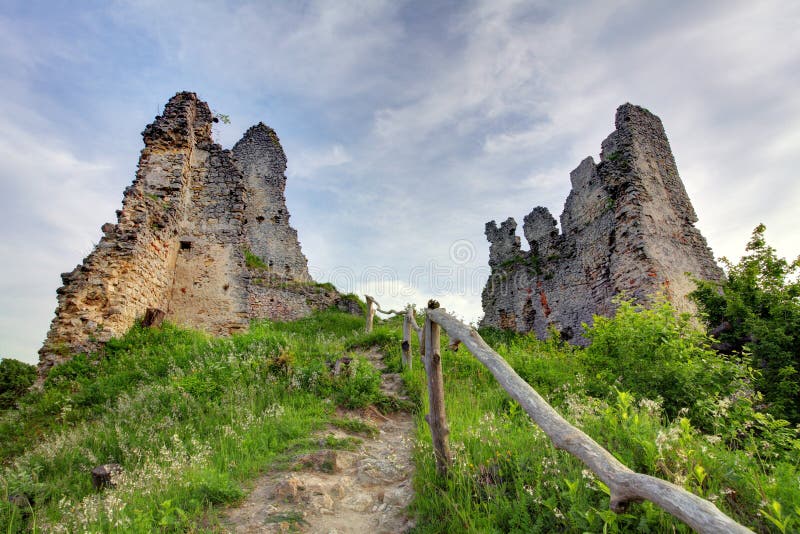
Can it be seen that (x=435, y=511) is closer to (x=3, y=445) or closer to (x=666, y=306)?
(x=666, y=306)

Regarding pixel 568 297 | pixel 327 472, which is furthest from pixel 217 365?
pixel 568 297

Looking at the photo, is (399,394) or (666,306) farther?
(399,394)

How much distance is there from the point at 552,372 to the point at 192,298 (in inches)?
442

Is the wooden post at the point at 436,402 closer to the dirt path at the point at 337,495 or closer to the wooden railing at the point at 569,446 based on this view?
the wooden railing at the point at 569,446

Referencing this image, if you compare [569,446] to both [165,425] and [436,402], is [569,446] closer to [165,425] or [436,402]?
[436,402]

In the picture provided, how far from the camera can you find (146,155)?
42.9 ft

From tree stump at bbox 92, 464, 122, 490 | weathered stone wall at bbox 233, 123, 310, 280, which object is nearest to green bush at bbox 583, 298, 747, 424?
tree stump at bbox 92, 464, 122, 490

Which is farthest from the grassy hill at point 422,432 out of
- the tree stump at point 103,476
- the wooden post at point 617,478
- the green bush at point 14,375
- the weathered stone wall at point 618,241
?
the green bush at point 14,375

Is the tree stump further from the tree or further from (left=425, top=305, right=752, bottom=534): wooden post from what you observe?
the tree

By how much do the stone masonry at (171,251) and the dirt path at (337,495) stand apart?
781 cm

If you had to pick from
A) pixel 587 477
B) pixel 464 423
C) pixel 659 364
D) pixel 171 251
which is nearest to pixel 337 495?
pixel 464 423

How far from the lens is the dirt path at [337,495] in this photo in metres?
3.56

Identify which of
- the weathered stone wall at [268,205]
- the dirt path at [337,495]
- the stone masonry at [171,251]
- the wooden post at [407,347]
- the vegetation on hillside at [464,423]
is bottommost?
the dirt path at [337,495]

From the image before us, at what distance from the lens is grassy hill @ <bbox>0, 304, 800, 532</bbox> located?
298 centimetres
